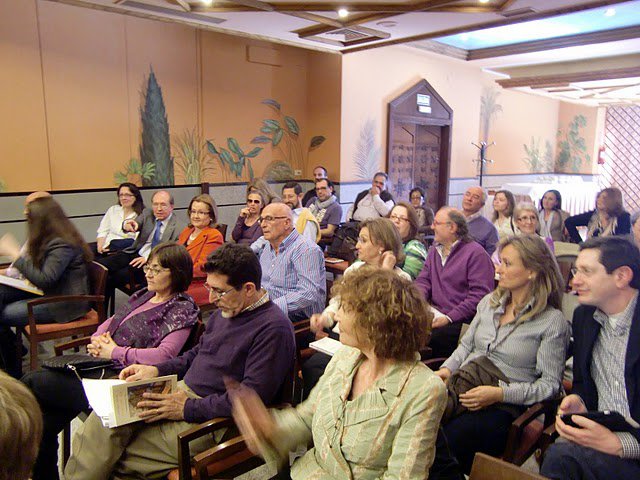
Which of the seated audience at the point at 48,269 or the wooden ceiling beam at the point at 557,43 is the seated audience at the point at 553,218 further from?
the seated audience at the point at 48,269

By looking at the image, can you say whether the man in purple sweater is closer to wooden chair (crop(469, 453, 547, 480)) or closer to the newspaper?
the newspaper

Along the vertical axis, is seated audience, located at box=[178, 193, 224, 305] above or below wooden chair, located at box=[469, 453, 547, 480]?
above

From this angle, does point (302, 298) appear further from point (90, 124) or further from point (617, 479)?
point (90, 124)

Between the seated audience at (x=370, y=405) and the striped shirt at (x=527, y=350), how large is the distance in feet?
2.42

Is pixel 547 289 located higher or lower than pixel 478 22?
lower

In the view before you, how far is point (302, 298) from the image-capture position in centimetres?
287

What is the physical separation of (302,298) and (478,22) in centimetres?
416

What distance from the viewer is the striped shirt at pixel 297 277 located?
9.46 feet

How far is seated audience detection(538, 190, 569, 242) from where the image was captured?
5.21 meters

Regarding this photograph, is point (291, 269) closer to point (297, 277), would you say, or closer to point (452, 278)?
point (297, 277)

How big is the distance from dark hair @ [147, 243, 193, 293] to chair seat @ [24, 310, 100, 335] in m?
1.10

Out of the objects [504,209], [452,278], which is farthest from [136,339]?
[504,209]

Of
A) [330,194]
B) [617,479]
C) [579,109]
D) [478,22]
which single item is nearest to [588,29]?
[478,22]

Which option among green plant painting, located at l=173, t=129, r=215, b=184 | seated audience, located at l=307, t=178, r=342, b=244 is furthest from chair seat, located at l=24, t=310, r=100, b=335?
green plant painting, located at l=173, t=129, r=215, b=184
